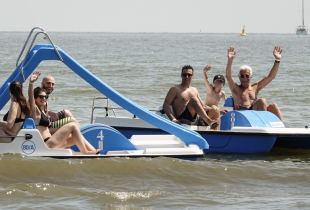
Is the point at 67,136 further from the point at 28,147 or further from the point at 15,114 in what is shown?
the point at 15,114

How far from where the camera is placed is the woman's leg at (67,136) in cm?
629

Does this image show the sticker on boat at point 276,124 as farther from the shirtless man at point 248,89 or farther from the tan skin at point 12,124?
the tan skin at point 12,124

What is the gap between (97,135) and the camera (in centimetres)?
677

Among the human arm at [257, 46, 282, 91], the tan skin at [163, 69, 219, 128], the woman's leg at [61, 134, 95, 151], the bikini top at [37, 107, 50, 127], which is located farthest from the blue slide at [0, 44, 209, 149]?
the human arm at [257, 46, 282, 91]

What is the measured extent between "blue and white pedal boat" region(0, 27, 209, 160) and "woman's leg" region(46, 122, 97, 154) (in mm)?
105

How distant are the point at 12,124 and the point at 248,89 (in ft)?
13.3

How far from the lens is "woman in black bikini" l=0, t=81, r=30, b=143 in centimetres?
603

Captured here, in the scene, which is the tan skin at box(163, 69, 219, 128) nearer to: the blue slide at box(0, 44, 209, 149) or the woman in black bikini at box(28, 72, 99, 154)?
the blue slide at box(0, 44, 209, 149)

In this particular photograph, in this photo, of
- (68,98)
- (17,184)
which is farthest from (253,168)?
(68,98)

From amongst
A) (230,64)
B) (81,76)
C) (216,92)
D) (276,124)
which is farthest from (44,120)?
(276,124)

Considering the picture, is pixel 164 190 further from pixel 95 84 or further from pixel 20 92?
pixel 20 92

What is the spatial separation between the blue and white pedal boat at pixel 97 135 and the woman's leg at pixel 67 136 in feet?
0.35

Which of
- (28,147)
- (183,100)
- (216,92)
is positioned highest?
(216,92)

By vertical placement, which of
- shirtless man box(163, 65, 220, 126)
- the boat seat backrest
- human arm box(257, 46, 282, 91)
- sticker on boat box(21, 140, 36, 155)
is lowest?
sticker on boat box(21, 140, 36, 155)
